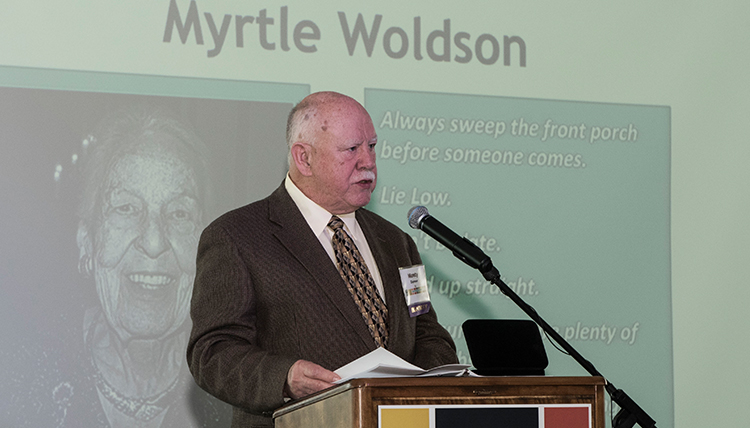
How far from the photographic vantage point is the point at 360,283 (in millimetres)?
2846

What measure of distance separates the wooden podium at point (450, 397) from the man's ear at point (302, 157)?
1.00 m

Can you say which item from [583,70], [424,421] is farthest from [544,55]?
[424,421]

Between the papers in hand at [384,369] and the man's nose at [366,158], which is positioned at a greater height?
the man's nose at [366,158]

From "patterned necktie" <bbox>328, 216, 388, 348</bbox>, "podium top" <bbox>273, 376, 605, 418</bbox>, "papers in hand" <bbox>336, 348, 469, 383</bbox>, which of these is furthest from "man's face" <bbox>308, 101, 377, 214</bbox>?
"podium top" <bbox>273, 376, 605, 418</bbox>

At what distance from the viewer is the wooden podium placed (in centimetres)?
192

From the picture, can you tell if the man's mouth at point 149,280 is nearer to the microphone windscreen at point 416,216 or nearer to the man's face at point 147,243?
the man's face at point 147,243

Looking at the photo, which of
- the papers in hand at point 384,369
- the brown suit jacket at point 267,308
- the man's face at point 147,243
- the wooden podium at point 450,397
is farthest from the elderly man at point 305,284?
the man's face at point 147,243

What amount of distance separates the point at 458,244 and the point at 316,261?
418 mm

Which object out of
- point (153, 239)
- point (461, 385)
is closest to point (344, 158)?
point (153, 239)

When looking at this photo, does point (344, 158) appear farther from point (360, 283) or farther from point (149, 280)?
point (149, 280)

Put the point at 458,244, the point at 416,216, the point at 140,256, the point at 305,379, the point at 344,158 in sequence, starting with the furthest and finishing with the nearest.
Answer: the point at 140,256 < the point at 344,158 < the point at 416,216 < the point at 458,244 < the point at 305,379

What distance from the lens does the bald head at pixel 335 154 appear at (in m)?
2.91

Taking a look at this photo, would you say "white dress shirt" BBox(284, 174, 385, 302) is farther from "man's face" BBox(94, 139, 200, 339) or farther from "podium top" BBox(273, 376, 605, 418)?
"podium top" BBox(273, 376, 605, 418)

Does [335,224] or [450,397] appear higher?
[335,224]
